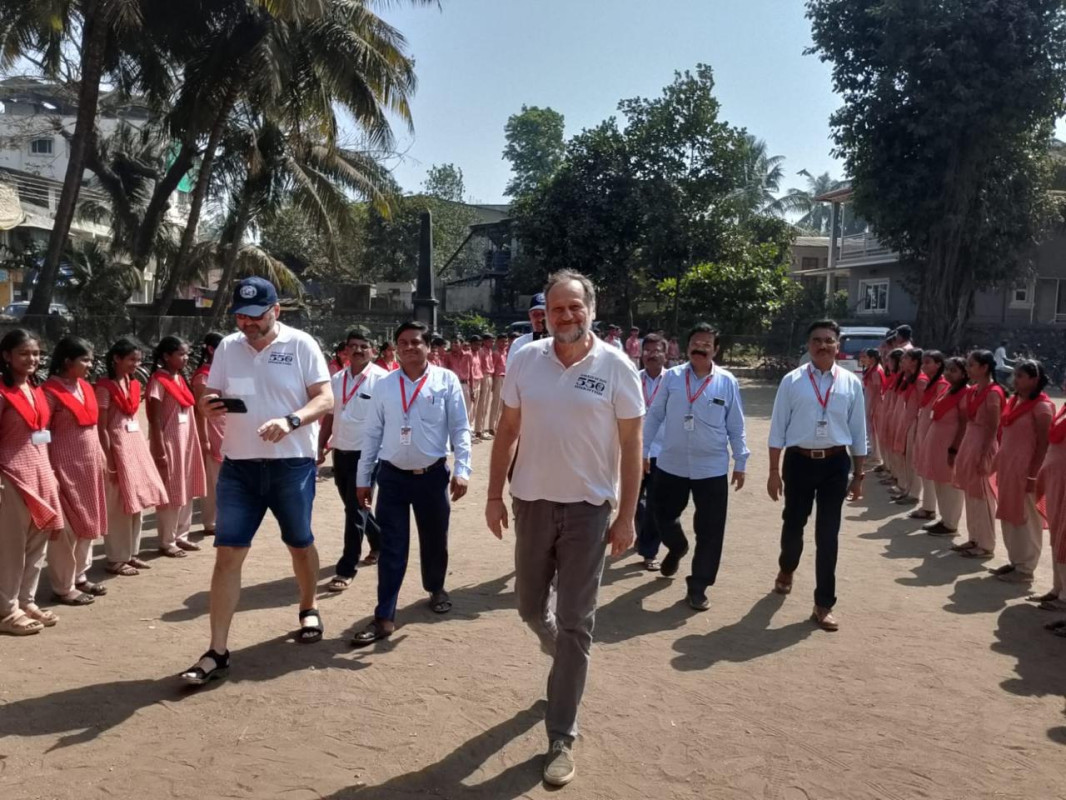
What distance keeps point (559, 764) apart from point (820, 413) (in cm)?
329

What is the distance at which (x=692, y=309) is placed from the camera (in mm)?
29000

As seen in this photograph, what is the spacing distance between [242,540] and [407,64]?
17.2 m

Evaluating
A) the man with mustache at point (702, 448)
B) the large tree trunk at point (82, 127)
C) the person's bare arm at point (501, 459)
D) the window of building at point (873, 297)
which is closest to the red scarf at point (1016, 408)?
the man with mustache at point (702, 448)

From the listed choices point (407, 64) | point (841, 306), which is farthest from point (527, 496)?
point (841, 306)

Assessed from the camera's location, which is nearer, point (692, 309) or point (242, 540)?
point (242, 540)

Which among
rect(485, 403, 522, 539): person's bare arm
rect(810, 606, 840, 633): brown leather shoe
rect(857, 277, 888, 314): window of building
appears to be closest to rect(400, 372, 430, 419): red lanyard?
rect(485, 403, 522, 539): person's bare arm

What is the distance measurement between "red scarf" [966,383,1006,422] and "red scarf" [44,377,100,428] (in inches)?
282

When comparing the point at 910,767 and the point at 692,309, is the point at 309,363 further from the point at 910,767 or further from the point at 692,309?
the point at 692,309

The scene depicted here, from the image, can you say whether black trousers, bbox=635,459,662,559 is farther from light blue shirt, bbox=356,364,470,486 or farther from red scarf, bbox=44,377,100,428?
red scarf, bbox=44,377,100,428

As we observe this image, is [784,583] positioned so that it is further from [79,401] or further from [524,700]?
[79,401]

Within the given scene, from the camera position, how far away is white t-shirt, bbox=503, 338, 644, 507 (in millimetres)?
4094

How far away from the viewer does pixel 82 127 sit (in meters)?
17.0

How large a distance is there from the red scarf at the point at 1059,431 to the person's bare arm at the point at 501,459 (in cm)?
437

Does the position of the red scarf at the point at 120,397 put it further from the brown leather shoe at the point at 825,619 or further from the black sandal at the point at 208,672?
the brown leather shoe at the point at 825,619
